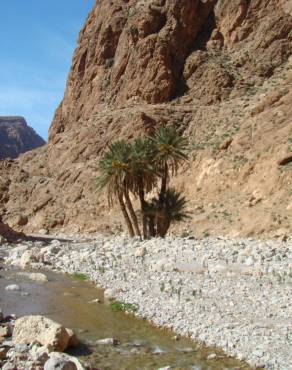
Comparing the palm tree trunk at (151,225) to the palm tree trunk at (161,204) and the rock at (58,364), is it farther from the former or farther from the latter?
the rock at (58,364)

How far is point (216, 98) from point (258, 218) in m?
31.5

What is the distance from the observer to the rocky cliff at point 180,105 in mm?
47688

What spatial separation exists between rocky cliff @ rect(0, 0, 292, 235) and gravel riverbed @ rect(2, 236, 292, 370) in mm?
17133

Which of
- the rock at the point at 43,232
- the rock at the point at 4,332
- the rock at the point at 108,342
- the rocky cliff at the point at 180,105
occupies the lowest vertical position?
the rock at the point at 108,342

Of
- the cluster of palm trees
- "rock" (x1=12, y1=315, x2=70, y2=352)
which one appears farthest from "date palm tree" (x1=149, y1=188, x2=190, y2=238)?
"rock" (x1=12, y1=315, x2=70, y2=352)

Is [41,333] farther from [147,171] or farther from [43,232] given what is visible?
[43,232]

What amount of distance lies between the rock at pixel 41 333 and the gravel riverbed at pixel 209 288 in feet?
10.3

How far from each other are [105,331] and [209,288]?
458 cm

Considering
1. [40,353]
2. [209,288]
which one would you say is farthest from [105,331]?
[209,288]

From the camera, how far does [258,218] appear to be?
36719 millimetres

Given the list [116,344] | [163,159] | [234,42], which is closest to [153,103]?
[234,42]

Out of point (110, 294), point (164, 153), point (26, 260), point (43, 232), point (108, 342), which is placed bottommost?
point (108, 342)

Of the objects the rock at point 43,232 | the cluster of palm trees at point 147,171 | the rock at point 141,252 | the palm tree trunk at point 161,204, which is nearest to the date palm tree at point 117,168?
the cluster of palm trees at point 147,171

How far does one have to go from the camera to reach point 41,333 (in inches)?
443
